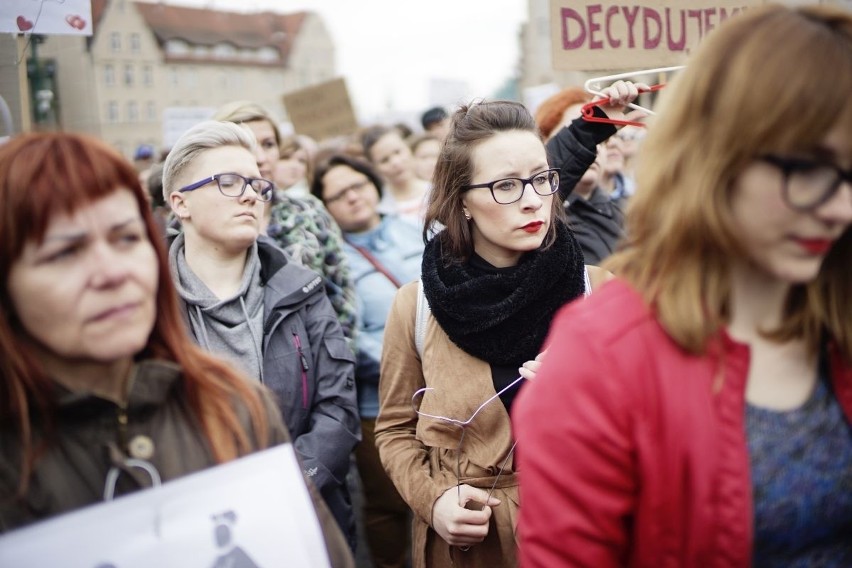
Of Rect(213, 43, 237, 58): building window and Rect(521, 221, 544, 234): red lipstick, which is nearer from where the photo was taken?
Rect(521, 221, 544, 234): red lipstick

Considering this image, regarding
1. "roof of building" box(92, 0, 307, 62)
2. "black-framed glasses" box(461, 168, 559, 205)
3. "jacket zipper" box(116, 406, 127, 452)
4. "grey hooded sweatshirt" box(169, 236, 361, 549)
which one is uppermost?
"roof of building" box(92, 0, 307, 62)

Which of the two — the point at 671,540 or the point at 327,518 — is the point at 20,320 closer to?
the point at 327,518

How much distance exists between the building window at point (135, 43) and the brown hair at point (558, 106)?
54.9 meters

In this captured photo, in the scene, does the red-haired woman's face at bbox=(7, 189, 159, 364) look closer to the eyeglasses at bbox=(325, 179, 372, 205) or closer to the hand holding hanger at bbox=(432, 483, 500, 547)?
the hand holding hanger at bbox=(432, 483, 500, 547)

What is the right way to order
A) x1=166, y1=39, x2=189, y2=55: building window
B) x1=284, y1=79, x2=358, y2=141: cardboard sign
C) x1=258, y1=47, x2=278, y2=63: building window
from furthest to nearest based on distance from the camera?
x1=258, y1=47, x2=278, y2=63: building window < x1=166, y1=39, x2=189, y2=55: building window < x1=284, y1=79, x2=358, y2=141: cardboard sign

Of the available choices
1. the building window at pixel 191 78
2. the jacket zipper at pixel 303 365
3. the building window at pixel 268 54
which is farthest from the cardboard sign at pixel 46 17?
the building window at pixel 268 54

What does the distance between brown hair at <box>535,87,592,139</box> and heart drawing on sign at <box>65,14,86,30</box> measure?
91.5 inches

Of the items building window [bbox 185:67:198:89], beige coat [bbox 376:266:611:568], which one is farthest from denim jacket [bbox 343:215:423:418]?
building window [bbox 185:67:198:89]

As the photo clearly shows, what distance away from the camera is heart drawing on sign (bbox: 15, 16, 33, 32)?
311 centimetres

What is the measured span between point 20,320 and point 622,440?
1160 millimetres

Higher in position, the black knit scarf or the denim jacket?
the black knit scarf

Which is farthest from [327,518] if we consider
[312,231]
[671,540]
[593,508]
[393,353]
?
[312,231]

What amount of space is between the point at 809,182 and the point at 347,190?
3.60 meters

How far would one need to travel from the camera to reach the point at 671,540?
4.31 ft
